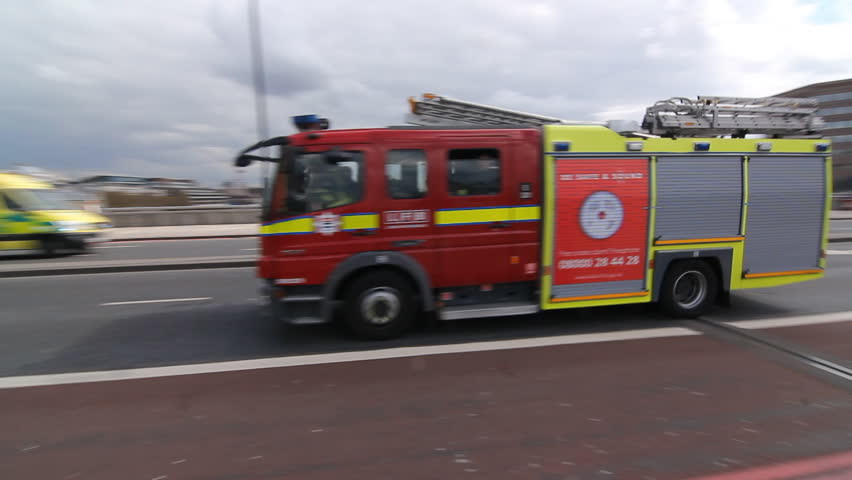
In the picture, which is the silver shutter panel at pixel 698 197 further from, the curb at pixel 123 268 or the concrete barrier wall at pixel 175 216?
the concrete barrier wall at pixel 175 216

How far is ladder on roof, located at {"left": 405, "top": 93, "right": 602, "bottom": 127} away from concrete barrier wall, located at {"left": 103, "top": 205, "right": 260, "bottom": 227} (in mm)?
16310

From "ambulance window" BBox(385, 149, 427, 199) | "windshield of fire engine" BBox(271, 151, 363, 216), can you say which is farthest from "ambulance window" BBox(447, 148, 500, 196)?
"windshield of fire engine" BBox(271, 151, 363, 216)

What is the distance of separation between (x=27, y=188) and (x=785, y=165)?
1641 cm

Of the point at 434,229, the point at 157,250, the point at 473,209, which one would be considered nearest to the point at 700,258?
the point at 473,209

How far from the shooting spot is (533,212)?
5.40 metres

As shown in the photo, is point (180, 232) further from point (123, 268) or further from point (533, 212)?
point (533, 212)

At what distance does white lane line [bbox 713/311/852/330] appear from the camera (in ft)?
19.0

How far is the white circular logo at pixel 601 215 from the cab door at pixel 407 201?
6.26ft

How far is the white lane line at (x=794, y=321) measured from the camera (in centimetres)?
578

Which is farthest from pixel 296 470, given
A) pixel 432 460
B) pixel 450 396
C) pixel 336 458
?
pixel 450 396

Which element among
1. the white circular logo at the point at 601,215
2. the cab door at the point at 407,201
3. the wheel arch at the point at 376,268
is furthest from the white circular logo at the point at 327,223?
the white circular logo at the point at 601,215

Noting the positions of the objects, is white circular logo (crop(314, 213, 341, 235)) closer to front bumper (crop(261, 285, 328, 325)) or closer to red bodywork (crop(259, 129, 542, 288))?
red bodywork (crop(259, 129, 542, 288))

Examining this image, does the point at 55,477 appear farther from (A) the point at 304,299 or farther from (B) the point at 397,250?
(B) the point at 397,250

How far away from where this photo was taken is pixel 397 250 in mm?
5113
